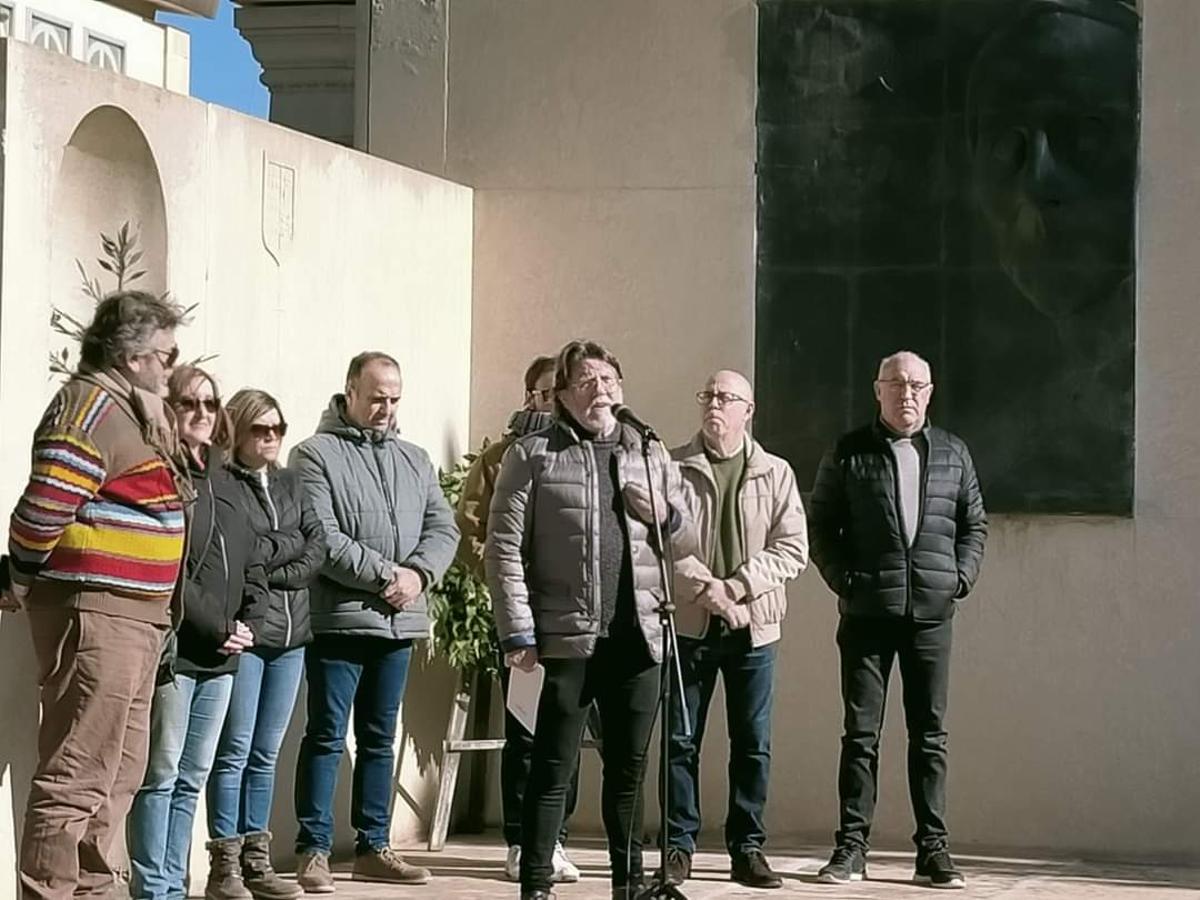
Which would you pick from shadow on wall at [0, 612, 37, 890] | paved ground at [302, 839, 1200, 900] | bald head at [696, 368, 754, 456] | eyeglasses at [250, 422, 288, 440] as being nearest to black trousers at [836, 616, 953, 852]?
paved ground at [302, 839, 1200, 900]

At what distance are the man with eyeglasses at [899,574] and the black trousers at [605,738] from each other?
5.24ft

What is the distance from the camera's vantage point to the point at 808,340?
10219 mm

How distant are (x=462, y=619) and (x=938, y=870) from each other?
6.78ft

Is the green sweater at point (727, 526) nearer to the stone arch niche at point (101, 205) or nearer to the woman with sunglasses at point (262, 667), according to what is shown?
the woman with sunglasses at point (262, 667)

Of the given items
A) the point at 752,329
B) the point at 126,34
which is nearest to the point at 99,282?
the point at 126,34

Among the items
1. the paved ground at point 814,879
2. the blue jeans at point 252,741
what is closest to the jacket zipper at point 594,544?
the blue jeans at point 252,741

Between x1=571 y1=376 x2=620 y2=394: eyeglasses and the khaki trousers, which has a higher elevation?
x1=571 y1=376 x2=620 y2=394: eyeglasses

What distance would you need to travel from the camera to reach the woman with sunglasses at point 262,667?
7.86 meters

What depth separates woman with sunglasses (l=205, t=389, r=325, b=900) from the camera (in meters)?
7.86

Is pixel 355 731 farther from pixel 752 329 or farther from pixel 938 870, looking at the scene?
pixel 752 329

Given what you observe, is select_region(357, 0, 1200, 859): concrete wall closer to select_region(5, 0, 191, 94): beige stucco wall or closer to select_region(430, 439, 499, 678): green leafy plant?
select_region(430, 439, 499, 678): green leafy plant

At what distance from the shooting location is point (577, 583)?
293 inches

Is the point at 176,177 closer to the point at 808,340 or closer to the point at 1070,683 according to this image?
the point at 808,340

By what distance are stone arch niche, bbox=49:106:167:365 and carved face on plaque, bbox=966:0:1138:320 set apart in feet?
11.5
